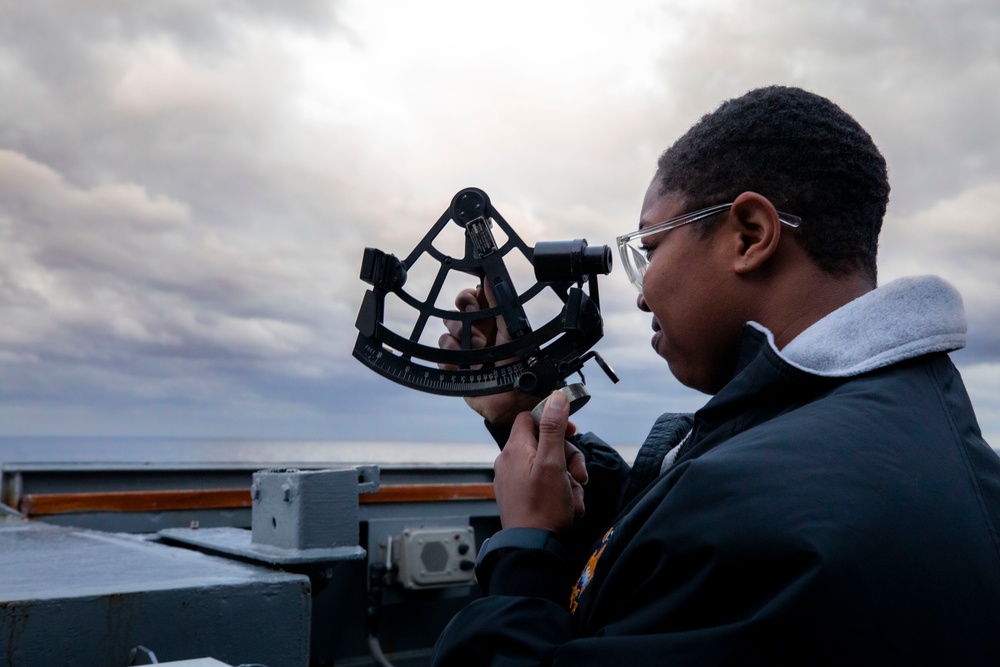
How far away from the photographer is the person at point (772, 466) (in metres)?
0.90

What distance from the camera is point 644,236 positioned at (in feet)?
4.85

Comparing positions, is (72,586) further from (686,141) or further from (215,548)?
(686,141)

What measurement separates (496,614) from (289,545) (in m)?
1.36

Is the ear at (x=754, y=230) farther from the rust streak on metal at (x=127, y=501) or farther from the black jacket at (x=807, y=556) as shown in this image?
the rust streak on metal at (x=127, y=501)

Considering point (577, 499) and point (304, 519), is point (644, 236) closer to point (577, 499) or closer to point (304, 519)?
point (577, 499)

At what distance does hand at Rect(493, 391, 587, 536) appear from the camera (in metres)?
1.27

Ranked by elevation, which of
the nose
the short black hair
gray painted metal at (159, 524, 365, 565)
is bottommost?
gray painted metal at (159, 524, 365, 565)

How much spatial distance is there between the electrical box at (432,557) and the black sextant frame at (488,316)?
8.59 ft

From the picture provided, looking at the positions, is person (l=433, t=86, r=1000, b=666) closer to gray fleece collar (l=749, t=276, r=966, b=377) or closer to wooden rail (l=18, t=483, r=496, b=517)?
gray fleece collar (l=749, t=276, r=966, b=377)

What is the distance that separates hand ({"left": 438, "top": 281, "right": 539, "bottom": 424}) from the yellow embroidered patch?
1.76 feet

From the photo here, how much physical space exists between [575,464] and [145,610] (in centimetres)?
100

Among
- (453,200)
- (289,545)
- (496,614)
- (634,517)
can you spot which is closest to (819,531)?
(634,517)

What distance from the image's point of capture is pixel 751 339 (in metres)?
1.25

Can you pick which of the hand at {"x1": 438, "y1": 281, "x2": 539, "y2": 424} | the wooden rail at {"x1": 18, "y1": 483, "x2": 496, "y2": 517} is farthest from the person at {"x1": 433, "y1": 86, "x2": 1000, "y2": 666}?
the wooden rail at {"x1": 18, "y1": 483, "x2": 496, "y2": 517}
